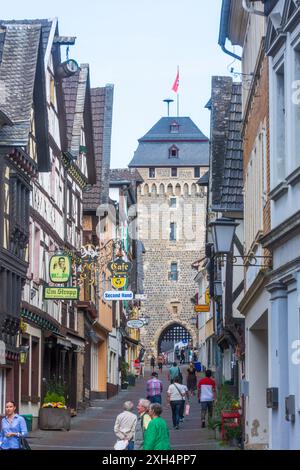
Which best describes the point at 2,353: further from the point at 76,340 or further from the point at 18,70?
the point at 76,340

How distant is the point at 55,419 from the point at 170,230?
72.7 metres

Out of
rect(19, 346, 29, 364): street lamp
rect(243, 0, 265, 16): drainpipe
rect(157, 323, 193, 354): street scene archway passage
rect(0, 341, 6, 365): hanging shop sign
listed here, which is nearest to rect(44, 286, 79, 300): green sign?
rect(19, 346, 29, 364): street lamp

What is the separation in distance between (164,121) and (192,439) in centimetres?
9806

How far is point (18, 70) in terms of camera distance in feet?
98.2

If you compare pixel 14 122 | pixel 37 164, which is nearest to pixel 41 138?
pixel 37 164

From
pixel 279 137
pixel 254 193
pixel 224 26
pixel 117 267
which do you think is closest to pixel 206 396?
pixel 117 267

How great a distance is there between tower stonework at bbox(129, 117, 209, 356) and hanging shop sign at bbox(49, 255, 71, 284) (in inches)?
2638

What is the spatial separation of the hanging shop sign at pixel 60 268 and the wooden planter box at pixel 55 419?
3396 millimetres

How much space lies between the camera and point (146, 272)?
103 metres

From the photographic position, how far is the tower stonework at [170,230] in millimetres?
101750

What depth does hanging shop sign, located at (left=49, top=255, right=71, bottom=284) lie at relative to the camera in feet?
106

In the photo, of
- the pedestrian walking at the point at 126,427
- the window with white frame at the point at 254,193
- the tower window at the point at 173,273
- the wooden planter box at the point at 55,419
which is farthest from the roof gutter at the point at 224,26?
the tower window at the point at 173,273

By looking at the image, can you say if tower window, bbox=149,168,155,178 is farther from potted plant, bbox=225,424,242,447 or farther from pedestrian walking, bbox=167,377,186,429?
potted plant, bbox=225,424,242,447
